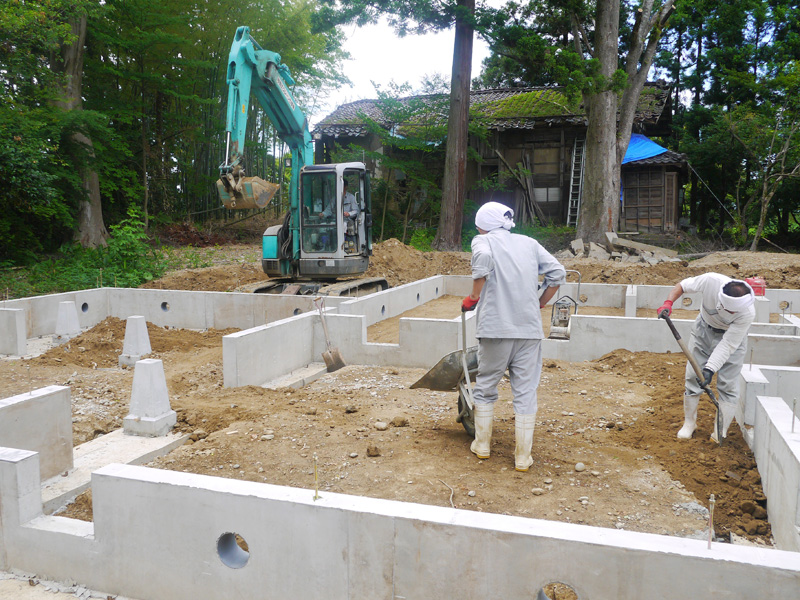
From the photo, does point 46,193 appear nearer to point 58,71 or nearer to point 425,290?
point 58,71

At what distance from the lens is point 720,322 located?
434 centimetres

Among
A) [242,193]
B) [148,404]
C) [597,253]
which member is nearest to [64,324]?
[242,193]

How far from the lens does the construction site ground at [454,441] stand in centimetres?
360

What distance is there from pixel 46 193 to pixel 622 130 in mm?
14484

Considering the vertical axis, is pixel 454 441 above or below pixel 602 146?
below

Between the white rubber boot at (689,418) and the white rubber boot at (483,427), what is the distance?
1496 millimetres

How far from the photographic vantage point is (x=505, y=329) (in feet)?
12.7

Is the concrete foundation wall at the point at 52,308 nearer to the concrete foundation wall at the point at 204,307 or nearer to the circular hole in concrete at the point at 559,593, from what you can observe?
the concrete foundation wall at the point at 204,307

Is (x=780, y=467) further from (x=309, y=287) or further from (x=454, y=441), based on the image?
(x=309, y=287)

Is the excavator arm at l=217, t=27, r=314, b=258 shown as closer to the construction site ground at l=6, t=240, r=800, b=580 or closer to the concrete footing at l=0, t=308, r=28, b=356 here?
the construction site ground at l=6, t=240, r=800, b=580

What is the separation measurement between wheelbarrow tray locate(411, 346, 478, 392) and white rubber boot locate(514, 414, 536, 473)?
681mm

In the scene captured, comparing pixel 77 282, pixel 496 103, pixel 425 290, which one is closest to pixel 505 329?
pixel 425 290

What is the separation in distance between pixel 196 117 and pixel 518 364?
710 inches

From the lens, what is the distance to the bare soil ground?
361 cm
